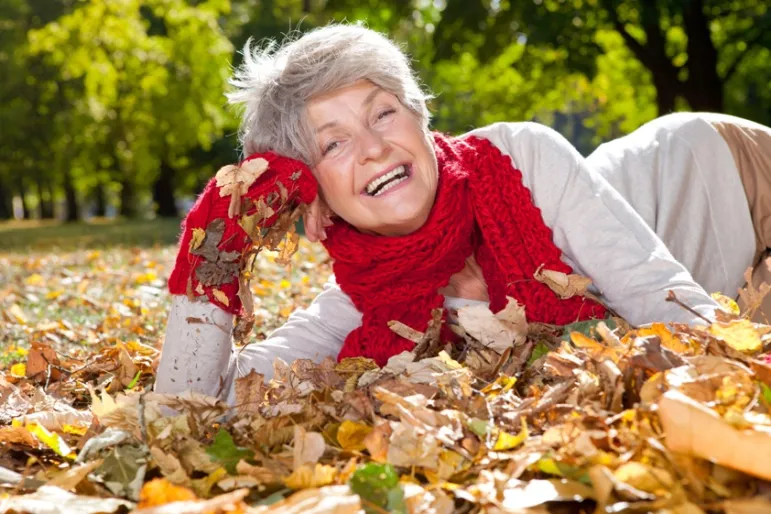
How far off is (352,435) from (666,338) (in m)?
0.77

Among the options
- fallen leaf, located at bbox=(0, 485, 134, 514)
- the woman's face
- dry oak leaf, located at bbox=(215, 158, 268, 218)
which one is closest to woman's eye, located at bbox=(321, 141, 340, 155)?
the woman's face

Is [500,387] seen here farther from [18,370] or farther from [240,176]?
[18,370]

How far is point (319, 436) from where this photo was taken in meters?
1.76

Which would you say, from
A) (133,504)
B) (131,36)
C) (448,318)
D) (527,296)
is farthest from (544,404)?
(131,36)

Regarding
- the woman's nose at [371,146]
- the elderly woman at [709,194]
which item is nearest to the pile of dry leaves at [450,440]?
the woman's nose at [371,146]

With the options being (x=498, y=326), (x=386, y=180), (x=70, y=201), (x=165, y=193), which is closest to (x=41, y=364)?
(x=386, y=180)

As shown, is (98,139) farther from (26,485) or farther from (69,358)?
(26,485)

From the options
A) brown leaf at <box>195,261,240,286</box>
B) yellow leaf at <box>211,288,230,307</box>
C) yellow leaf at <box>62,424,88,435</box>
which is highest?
brown leaf at <box>195,261,240,286</box>

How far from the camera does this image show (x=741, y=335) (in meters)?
1.83

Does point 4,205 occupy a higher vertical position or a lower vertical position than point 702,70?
lower

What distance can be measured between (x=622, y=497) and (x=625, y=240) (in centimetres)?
141

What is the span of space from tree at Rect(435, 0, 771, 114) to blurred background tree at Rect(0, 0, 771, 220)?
1.0 inches

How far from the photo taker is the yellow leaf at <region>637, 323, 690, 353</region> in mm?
1939

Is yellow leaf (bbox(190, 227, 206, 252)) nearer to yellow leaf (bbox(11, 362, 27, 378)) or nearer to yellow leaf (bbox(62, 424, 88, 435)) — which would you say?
yellow leaf (bbox(62, 424, 88, 435))
